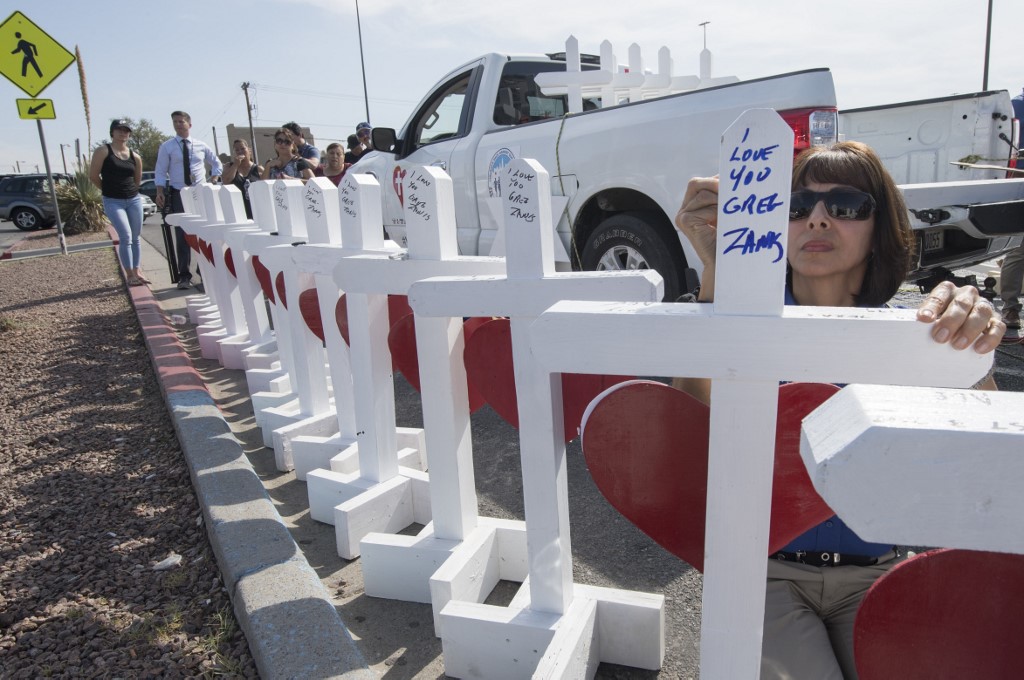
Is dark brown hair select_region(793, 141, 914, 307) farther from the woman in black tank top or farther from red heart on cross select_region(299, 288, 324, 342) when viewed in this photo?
the woman in black tank top

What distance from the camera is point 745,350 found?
1.11 m

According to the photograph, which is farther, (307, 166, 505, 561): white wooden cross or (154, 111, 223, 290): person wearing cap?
(154, 111, 223, 290): person wearing cap

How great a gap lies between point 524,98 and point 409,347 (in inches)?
169

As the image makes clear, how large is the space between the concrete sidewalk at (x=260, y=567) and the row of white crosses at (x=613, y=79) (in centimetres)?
331

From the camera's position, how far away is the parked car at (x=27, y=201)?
85.8 ft

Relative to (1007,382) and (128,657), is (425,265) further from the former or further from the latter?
(1007,382)

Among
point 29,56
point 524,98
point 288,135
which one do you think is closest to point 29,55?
point 29,56

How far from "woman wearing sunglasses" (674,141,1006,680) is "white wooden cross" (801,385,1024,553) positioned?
1.54 feet

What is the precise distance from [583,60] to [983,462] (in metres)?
6.92

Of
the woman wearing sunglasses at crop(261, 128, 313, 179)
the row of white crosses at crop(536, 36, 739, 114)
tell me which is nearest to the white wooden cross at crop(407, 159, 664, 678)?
the row of white crosses at crop(536, 36, 739, 114)

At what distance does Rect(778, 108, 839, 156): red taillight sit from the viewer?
11.7ft

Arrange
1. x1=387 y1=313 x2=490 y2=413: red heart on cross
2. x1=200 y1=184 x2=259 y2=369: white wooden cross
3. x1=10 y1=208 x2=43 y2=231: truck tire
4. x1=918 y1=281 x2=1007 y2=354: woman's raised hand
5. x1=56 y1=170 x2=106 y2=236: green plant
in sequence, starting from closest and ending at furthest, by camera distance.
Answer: x1=918 y1=281 x2=1007 y2=354: woman's raised hand → x1=387 y1=313 x2=490 y2=413: red heart on cross → x1=200 y1=184 x2=259 y2=369: white wooden cross → x1=56 y1=170 x2=106 y2=236: green plant → x1=10 y1=208 x2=43 y2=231: truck tire

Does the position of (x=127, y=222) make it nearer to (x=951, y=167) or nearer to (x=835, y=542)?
(x=951, y=167)

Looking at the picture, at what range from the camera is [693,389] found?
1.57 m
